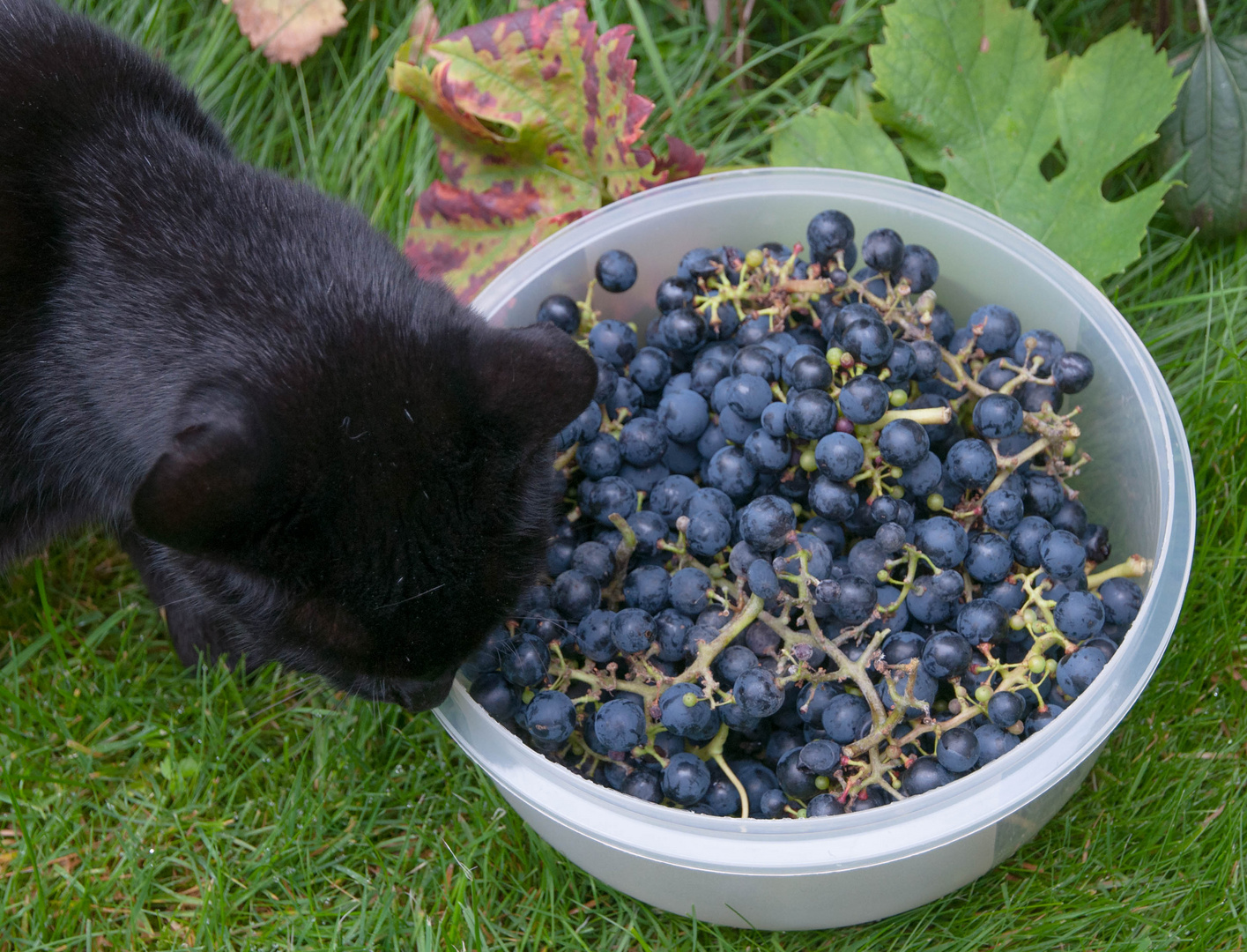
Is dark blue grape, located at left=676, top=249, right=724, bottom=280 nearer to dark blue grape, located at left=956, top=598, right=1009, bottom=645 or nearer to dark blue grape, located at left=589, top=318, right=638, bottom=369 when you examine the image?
dark blue grape, located at left=589, top=318, right=638, bottom=369

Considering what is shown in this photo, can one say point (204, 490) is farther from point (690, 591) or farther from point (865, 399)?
point (865, 399)

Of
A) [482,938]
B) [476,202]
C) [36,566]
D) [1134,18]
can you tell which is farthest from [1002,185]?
[36,566]

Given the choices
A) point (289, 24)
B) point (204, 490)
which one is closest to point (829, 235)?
point (204, 490)

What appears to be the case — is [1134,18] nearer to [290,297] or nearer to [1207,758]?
[1207,758]

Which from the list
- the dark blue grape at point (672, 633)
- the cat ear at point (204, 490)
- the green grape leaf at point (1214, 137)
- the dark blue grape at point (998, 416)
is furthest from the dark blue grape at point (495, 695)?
the green grape leaf at point (1214, 137)

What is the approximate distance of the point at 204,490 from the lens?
846mm

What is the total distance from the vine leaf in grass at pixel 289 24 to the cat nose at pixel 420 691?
144 cm

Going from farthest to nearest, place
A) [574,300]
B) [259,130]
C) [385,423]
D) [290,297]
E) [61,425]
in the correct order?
[259,130]
[574,300]
[61,425]
[290,297]
[385,423]

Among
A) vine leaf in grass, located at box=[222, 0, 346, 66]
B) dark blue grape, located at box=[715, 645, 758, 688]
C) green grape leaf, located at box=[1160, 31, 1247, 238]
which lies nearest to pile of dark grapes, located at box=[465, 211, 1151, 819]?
dark blue grape, located at box=[715, 645, 758, 688]

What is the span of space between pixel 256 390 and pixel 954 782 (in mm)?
797

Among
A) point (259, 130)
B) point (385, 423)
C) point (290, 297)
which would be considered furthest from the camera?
point (259, 130)

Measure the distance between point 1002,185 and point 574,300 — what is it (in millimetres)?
712

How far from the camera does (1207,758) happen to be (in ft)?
4.96

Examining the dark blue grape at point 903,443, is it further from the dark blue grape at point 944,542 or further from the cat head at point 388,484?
the cat head at point 388,484
